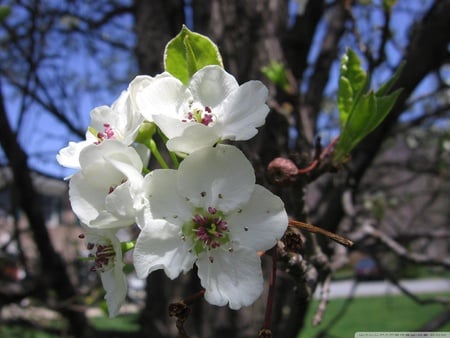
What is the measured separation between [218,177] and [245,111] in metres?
0.14

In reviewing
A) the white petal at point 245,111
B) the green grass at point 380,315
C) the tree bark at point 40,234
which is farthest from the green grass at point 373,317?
the white petal at point 245,111

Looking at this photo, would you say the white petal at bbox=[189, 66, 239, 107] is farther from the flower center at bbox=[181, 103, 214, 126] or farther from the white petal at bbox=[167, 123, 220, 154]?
the white petal at bbox=[167, 123, 220, 154]

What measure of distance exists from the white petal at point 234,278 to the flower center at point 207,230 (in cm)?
3

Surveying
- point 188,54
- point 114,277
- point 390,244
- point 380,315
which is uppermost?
point 188,54

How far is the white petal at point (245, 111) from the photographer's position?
83 cm

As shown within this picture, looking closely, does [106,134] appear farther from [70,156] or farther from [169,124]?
[169,124]

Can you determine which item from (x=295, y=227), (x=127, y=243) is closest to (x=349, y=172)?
(x=295, y=227)

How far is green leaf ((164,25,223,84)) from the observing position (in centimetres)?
85

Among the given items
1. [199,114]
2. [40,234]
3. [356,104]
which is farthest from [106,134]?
[40,234]

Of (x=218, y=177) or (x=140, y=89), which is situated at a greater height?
(x=140, y=89)

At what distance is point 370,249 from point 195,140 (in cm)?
212

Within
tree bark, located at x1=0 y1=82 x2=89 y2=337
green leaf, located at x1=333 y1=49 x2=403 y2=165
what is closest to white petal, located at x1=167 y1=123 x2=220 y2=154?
green leaf, located at x1=333 y1=49 x2=403 y2=165

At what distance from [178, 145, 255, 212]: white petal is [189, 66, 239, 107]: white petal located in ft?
0.43

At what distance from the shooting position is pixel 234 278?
0.81 metres
